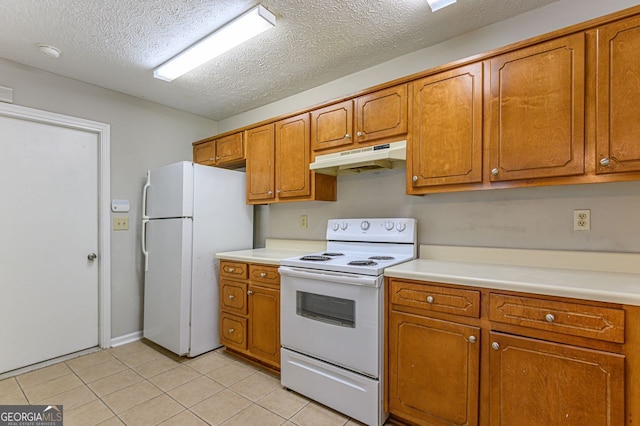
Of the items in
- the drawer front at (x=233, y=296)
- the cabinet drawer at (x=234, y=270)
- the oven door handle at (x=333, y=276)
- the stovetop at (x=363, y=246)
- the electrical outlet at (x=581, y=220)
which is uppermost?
the electrical outlet at (x=581, y=220)

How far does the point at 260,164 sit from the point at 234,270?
3.30 feet

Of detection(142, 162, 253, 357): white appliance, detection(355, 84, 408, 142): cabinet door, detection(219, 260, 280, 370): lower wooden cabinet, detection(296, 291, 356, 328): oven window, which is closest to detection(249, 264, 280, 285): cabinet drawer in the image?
detection(219, 260, 280, 370): lower wooden cabinet

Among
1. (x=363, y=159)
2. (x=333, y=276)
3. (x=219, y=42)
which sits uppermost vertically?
(x=219, y=42)

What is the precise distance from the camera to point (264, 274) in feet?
7.73

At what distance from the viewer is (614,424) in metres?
1.17

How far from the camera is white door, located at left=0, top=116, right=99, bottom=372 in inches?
93.8

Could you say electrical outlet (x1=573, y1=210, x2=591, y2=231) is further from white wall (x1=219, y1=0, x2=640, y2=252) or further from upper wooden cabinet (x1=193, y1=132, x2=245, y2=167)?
upper wooden cabinet (x1=193, y1=132, x2=245, y2=167)

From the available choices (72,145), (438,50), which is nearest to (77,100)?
(72,145)

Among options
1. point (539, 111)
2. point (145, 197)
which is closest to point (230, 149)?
point (145, 197)

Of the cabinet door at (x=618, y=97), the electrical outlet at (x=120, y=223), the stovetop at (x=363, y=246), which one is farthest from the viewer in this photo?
the electrical outlet at (x=120, y=223)

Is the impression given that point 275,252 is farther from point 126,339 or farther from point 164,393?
point 126,339

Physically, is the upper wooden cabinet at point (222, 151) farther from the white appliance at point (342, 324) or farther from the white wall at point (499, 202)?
the white appliance at point (342, 324)

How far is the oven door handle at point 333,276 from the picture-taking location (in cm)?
170

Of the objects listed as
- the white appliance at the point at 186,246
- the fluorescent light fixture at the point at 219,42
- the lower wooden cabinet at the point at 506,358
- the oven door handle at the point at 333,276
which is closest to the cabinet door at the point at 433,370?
the lower wooden cabinet at the point at 506,358
